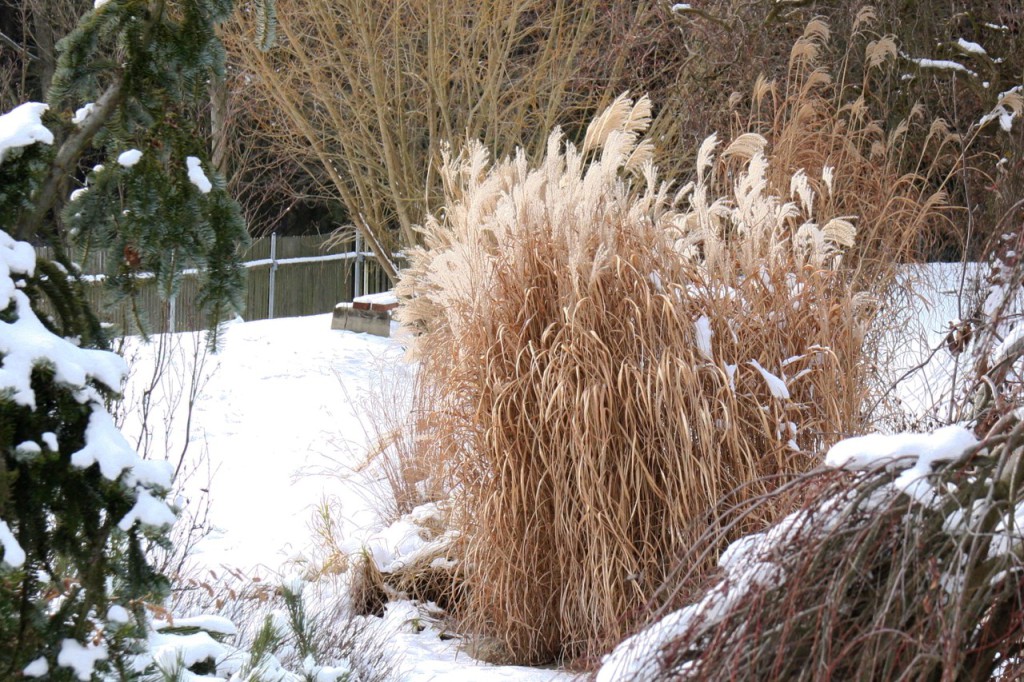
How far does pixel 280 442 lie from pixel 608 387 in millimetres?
4767

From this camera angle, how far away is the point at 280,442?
8.34 meters

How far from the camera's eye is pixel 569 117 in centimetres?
1300

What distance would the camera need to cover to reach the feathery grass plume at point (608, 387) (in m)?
4.10

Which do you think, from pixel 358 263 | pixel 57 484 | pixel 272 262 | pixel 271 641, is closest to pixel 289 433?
pixel 271 641

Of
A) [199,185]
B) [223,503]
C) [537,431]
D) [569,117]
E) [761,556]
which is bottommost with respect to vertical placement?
[223,503]

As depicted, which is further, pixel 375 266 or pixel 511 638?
pixel 375 266

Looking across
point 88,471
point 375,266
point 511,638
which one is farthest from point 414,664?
point 375,266

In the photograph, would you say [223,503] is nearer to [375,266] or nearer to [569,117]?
[569,117]

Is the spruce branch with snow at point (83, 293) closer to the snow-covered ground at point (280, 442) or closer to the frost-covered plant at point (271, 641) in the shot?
the frost-covered plant at point (271, 641)

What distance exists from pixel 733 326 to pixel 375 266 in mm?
13362

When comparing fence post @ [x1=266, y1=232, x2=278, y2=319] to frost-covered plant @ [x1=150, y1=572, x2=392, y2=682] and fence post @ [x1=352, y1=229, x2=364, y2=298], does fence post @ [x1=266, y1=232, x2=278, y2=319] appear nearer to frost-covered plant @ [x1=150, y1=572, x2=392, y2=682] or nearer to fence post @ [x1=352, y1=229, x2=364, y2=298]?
fence post @ [x1=352, y1=229, x2=364, y2=298]

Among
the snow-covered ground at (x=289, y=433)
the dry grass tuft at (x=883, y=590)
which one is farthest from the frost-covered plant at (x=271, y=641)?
the dry grass tuft at (x=883, y=590)

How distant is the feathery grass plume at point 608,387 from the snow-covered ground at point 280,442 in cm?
42

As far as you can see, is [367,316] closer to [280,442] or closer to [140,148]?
[280,442]
